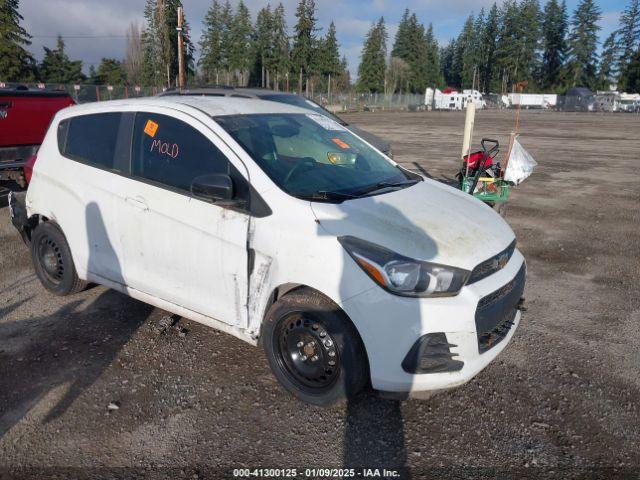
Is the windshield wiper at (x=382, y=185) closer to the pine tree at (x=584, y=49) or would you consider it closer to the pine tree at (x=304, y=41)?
the pine tree at (x=304, y=41)

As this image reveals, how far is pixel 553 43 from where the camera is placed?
3910 inches

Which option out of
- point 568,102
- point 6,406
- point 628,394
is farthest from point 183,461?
point 568,102

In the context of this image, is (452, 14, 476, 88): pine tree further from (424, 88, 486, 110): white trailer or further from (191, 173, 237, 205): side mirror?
(191, 173, 237, 205): side mirror

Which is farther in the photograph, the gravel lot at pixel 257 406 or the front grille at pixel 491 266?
the front grille at pixel 491 266

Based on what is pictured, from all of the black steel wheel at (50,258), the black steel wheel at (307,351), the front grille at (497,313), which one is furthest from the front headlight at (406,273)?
the black steel wheel at (50,258)

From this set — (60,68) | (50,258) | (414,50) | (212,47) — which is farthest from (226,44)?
(50,258)

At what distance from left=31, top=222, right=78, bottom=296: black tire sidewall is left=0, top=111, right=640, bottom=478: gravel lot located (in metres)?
0.15

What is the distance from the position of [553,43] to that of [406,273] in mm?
113278

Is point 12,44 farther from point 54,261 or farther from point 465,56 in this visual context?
point 465,56

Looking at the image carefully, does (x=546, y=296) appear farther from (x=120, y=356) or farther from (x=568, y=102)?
(x=568, y=102)

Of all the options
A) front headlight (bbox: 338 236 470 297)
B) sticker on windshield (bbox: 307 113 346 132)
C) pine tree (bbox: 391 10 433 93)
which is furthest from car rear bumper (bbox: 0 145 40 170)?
pine tree (bbox: 391 10 433 93)

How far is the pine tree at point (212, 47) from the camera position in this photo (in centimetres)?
7675

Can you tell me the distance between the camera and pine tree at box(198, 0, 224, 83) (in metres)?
76.8

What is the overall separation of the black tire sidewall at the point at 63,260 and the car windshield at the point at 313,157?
1982mm
